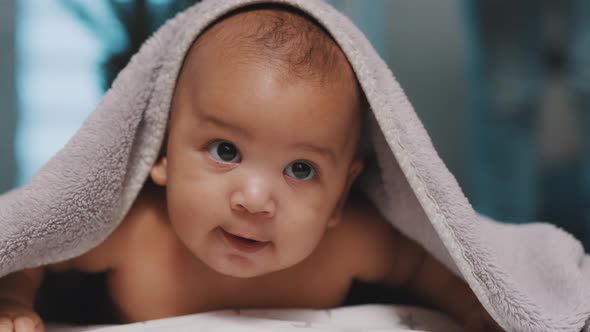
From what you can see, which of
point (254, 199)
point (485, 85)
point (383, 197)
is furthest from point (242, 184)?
point (485, 85)

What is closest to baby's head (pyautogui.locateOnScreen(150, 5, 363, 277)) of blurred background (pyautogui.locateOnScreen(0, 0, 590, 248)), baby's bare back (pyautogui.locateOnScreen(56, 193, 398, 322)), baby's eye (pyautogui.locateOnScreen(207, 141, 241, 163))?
baby's eye (pyautogui.locateOnScreen(207, 141, 241, 163))

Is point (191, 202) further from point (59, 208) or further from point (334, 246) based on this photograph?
point (334, 246)

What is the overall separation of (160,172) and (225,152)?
0.16 meters

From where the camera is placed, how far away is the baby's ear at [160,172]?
3.07 ft

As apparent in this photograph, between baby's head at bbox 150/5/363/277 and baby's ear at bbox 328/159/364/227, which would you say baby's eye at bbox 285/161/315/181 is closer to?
baby's head at bbox 150/5/363/277

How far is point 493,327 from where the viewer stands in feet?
2.94

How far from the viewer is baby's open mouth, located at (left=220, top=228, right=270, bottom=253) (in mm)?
834

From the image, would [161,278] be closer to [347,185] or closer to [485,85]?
[347,185]

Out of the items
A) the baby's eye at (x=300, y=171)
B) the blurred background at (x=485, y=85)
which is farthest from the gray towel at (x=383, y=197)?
the blurred background at (x=485, y=85)

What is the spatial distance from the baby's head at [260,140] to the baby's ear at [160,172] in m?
0.05

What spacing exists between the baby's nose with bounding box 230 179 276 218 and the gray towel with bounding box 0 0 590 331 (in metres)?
0.19

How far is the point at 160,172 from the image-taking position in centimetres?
94

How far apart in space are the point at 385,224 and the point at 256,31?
397 millimetres

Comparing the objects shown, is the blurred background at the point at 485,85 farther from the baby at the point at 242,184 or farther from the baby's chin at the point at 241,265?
the baby's chin at the point at 241,265
